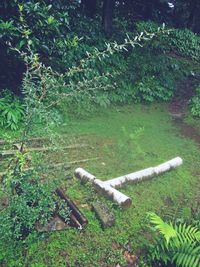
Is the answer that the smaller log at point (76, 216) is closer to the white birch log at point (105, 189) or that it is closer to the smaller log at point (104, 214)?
the smaller log at point (104, 214)

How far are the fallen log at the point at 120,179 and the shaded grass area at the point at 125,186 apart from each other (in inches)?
5.8

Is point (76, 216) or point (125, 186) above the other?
point (76, 216)

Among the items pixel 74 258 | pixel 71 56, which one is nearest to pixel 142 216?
pixel 74 258

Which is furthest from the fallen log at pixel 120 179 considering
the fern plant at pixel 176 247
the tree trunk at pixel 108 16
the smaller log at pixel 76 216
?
the tree trunk at pixel 108 16

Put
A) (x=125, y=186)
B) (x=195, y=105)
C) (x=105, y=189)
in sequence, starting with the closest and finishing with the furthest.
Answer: (x=105, y=189) → (x=125, y=186) → (x=195, y=105)

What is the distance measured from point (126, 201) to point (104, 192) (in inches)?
22.3

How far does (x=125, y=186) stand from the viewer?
25.7 feet

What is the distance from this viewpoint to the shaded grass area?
5.87 m

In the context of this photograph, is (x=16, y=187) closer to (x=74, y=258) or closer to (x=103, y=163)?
(x=74, y=258)

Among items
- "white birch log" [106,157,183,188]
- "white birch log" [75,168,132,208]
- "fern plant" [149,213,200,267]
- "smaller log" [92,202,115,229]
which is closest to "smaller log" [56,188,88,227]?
"smaller log" [92,202,115,229]

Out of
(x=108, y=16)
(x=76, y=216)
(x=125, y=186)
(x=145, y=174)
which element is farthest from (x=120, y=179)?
(x=108, y=16)

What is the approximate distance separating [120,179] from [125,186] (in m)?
0.26

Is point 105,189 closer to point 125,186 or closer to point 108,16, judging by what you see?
point 125,186

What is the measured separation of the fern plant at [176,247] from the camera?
19.0 feet
